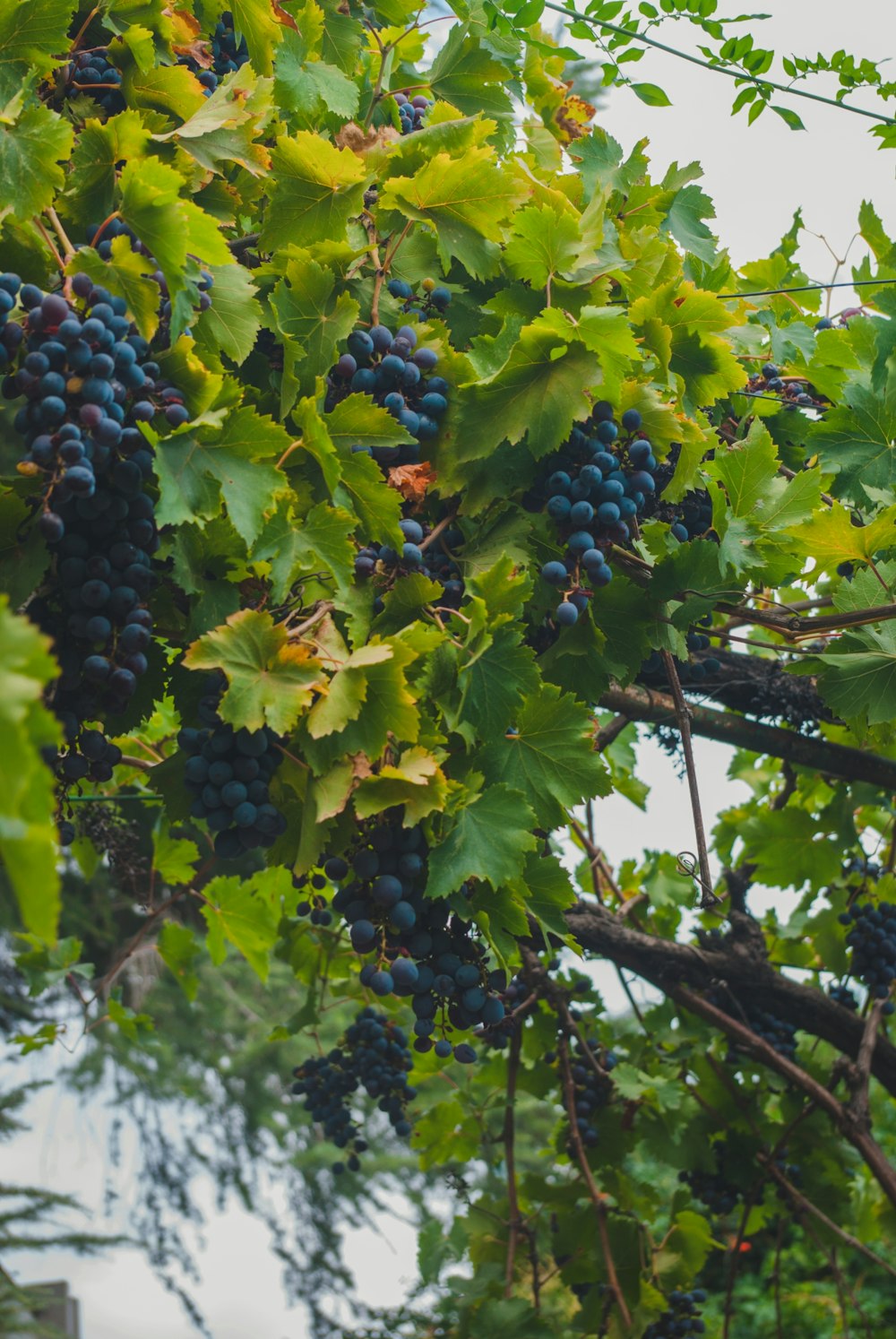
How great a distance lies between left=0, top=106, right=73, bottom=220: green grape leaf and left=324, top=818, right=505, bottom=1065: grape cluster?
772mm

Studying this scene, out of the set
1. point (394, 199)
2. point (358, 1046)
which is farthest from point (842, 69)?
point (358, 1046)

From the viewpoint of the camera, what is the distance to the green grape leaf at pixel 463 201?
1523 millimetres

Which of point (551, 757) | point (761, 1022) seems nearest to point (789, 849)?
point (761, 1022)

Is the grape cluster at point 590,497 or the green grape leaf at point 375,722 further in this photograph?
the grape cluster at point 590,497

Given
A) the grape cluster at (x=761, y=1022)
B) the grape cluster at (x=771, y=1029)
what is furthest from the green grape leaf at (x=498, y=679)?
the grape cluster at (x=771, y=1029)

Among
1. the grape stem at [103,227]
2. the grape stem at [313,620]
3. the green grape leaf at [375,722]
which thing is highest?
the grape stem at [103,227]

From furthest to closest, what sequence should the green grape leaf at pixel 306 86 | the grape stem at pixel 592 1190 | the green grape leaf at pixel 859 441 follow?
the grape stem at pixel 592 1190
the green grape leaf at pixel 859 441
the green grape leaf at pixel 306 86

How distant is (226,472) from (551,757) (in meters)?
0.51

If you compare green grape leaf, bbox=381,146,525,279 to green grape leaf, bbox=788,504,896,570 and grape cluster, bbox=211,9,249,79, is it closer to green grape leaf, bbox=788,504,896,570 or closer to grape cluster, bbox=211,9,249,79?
grape cluster, bbox=211,9,249,79

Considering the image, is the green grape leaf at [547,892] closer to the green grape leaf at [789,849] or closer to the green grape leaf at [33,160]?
the green grape leaf at [33,160]

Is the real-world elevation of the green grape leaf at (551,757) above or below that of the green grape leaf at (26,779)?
above

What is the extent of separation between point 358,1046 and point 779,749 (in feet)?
A: 3.69

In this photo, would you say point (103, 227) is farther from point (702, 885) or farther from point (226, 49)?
point (702, 885)

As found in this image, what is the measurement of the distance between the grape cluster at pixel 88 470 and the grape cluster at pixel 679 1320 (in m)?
1.91
